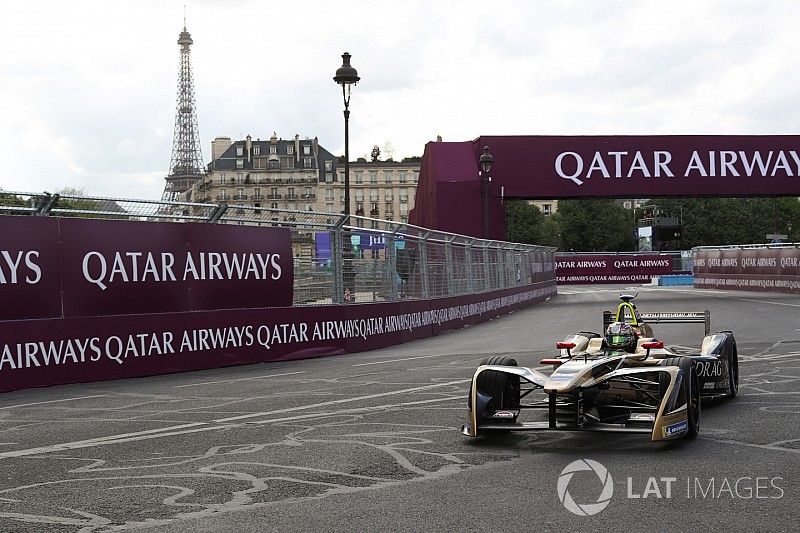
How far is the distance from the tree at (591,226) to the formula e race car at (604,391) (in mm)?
132723

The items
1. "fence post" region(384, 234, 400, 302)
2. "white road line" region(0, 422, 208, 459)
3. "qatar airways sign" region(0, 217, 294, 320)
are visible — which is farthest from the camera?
"fence post" region(384, 234, 400, 302)

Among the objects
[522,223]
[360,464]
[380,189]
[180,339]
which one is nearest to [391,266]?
[180,339]

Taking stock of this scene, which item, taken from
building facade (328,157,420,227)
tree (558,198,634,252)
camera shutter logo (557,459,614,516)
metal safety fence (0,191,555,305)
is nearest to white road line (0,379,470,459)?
camera shutter logo (557,459,614,516)

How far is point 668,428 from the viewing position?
8.14m

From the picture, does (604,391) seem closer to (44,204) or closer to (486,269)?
(44,204)

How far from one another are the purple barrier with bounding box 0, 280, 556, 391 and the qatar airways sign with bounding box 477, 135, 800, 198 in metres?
19.8

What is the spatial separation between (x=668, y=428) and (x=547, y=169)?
106 feet

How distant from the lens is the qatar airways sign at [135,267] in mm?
13680

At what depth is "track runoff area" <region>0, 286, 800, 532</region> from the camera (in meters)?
6.14

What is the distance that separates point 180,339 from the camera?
1542 cm

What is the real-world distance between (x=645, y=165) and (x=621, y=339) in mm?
31648

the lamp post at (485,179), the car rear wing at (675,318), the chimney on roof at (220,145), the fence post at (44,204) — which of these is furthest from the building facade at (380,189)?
the car rear wing at (675,318)

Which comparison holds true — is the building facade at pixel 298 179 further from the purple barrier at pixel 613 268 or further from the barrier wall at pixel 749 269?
the barrier wall at pixel 749 269

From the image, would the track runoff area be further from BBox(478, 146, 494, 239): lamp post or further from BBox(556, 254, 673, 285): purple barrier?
BBox(556, 254, 673, 285): purple barrier
